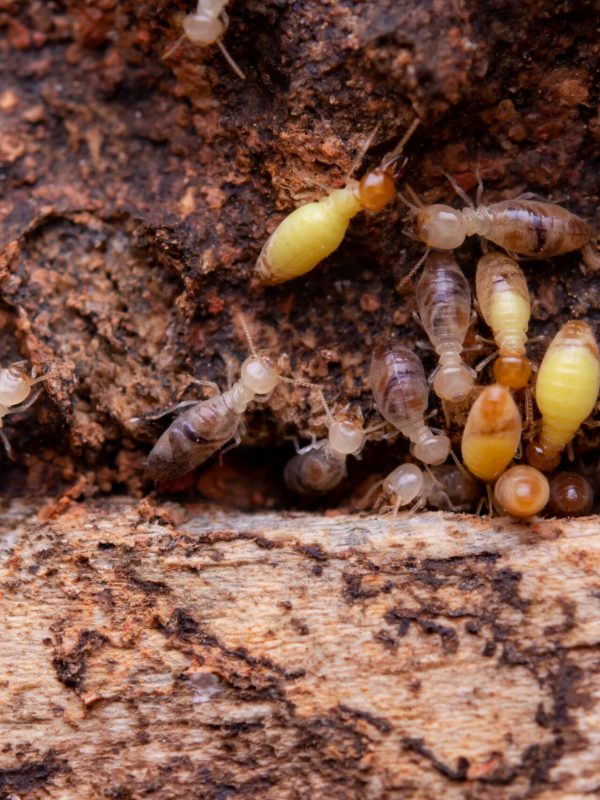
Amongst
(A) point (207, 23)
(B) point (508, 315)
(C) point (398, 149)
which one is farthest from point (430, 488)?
(A) point (207, 23)

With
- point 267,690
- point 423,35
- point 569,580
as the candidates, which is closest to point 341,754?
point 267,690

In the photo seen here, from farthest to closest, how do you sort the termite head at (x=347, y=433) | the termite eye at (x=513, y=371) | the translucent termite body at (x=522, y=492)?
1. the termite head at (x=347, y=433)
2. the termite eye at (x=513, y=371)
3. the translucent termite body at (x=522, y=492)

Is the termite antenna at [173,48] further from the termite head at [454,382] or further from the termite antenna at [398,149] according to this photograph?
the termite head at [454,382]

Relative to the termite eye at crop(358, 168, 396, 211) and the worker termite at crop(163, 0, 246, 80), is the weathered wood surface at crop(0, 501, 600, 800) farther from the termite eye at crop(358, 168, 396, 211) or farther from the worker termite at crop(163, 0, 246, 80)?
the worker termite at crop(163, 0, 246, 80)

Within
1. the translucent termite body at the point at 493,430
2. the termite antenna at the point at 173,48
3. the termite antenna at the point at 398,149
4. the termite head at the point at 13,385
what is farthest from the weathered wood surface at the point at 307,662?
the termite antenna at the point at 173,48

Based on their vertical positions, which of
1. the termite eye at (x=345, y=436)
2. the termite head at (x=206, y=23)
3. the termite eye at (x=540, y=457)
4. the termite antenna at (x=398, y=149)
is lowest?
the termite eye at (x=540, y=457)

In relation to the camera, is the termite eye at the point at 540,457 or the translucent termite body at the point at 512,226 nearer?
the translucent termite body at the point at 512,226

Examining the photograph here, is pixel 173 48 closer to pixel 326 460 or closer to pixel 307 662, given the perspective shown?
pixel 326 460

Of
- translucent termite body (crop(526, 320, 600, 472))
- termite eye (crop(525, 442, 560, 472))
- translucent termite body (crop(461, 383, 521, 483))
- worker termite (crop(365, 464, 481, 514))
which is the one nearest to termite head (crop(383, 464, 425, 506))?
worker termite (crop(365, 464, 481, 514))
